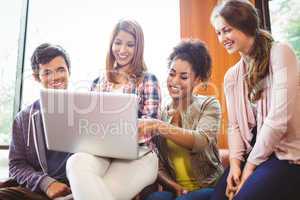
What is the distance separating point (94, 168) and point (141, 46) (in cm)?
68

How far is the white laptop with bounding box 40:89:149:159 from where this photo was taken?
0.93 m

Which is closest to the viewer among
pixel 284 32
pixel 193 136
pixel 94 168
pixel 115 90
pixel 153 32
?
pixel 94 168

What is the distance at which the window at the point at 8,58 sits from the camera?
2.11 meters

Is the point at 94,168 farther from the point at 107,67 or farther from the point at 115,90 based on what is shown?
the point at 107,67

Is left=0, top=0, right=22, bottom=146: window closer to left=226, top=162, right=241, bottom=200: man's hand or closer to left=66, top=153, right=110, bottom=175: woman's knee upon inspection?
left=66, top=153, right=110, bottom=175: woman's knee

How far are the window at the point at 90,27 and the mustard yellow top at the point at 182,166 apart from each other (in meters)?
0.95

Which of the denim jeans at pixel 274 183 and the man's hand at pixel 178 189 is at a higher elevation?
the denim jeans at pixel 274 183

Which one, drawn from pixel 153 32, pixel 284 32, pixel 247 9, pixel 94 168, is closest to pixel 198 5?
pixel 153 32

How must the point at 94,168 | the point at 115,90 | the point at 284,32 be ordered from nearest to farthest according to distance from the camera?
the point at 94,168, the point at 115,90, the point at 284,32

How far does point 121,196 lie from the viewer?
971 mm

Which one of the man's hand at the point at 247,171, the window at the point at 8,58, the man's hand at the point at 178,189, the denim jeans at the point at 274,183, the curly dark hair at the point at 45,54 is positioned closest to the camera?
the denim jeans at the point at 274,183

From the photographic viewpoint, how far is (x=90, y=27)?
2.21 metres

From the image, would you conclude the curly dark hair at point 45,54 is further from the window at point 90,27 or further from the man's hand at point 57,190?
the window at point 90,27

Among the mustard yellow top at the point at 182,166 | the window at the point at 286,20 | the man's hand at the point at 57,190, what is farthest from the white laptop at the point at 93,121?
the window at the point at 286,20
